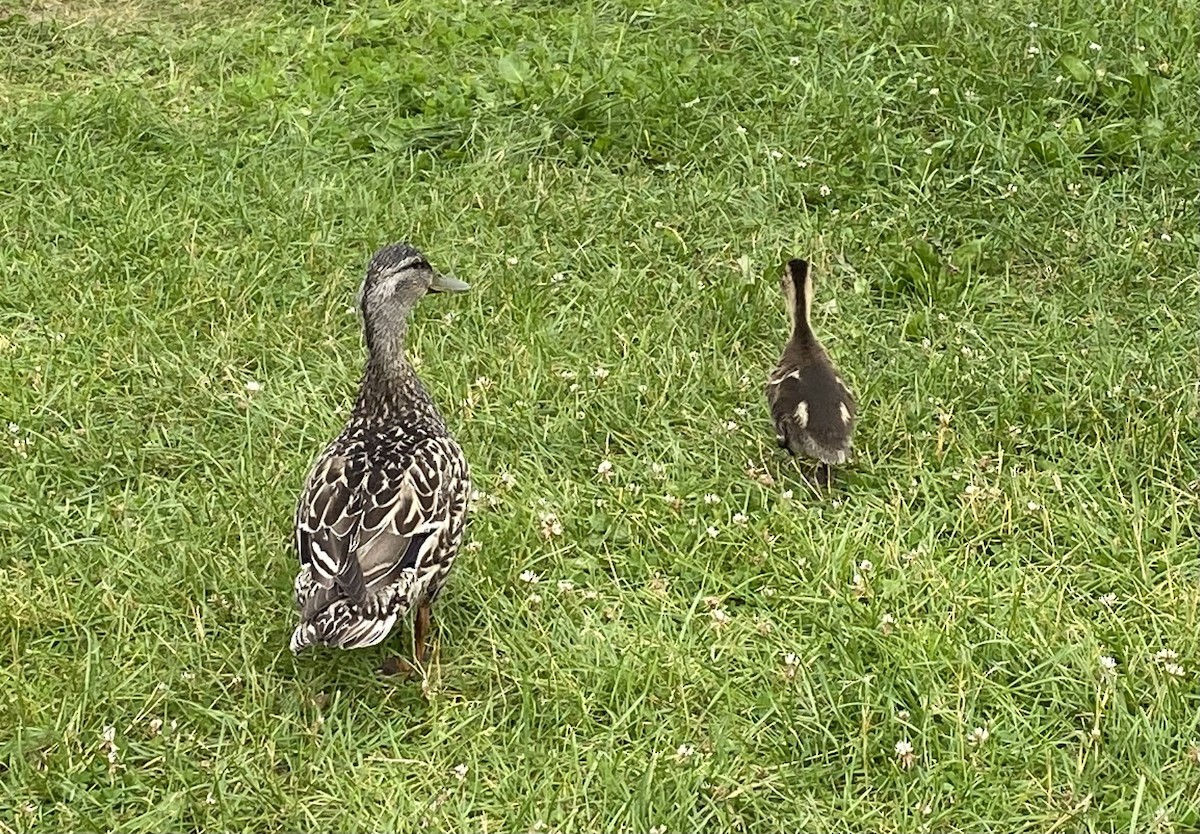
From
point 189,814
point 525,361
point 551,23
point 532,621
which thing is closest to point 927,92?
point 551,23

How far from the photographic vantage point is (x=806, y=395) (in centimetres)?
464

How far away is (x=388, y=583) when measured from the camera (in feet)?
12.5

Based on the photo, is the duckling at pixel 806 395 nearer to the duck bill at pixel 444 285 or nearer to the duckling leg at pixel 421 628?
the duck bill at pixel 444 285

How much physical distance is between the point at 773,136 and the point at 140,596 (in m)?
3.81

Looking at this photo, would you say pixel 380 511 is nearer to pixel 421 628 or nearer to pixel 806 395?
pixel 421 628

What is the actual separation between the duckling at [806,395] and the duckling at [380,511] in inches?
44.7

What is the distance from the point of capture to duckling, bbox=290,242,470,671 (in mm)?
3744

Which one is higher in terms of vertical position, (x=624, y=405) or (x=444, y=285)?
(x=444, y=285)

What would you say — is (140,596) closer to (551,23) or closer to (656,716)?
(656,716)

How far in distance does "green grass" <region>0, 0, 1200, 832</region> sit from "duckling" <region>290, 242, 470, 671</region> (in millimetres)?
289

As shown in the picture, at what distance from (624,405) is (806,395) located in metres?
0.73

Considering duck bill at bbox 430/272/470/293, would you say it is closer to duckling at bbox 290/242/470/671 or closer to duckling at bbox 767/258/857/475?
duckling at bbox 290/242/470/671

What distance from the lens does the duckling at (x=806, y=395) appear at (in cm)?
458

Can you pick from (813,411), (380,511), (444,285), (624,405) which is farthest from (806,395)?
(380,511)
